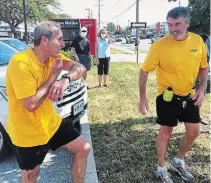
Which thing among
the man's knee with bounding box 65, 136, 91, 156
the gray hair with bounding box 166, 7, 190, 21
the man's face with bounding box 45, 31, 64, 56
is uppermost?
the gray hair with bounding box 166, 7, 190, 21

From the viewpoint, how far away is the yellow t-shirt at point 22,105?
235cm

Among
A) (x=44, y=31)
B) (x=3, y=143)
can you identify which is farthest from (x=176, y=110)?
(x=3, y=143)

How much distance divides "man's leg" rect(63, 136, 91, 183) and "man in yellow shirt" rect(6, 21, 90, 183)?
0.03 m

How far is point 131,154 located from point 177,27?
191 centimetres

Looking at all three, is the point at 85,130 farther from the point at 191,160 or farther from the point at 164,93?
the point at 164,93

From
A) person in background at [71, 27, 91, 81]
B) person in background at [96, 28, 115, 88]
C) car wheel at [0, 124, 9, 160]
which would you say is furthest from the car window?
person in background at [96, 28, 115, 88]

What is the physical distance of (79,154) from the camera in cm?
291

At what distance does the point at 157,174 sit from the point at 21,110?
1834mm

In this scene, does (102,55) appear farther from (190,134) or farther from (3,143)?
(190,134)

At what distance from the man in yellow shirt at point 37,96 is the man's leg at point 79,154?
26 millimetres

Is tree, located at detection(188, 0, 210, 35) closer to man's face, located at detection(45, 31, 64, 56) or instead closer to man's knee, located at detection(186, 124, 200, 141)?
man's knee, located at detection(186, 124, 200, 141)

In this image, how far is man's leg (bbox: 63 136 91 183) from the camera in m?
2.89

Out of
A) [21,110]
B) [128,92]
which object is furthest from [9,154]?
[128,92]

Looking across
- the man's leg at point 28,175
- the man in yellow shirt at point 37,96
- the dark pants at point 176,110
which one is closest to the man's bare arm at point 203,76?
the dark pants at point 176,110
